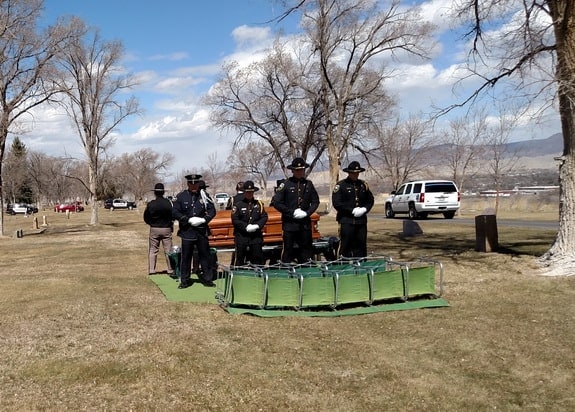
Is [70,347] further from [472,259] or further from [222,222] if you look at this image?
[472,259]

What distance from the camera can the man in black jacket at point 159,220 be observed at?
1041 centimetres

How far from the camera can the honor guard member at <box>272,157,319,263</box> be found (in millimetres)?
8594

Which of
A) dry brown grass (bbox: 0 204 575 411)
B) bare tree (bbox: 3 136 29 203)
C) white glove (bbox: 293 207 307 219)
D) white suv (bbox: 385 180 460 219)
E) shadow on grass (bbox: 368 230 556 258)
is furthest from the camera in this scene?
bare tree (bbox: 3 136 29 203)

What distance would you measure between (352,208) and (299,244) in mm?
1015

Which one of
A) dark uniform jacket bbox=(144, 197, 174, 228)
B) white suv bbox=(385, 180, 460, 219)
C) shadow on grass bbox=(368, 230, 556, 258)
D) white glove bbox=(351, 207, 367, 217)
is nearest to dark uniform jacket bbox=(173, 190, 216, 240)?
dark uniform jacket bbox=(144, 197, 174, 228)

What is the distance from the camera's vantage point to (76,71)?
105ft

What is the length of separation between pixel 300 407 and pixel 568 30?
7.84m

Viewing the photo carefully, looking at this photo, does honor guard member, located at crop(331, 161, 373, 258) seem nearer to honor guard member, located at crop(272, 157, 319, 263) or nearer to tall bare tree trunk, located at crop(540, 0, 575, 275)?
honor guard member, located at crop(272, 157, 319, 263)

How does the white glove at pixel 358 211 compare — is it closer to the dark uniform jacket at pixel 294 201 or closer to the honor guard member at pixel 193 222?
the dark uniform jacket at pixel 294 201

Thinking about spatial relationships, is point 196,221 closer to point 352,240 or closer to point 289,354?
point 352,240

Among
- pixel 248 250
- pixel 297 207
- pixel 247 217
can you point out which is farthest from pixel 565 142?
pixel 248 250

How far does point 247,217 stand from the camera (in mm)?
8633

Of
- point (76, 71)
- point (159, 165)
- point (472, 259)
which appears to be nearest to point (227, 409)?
point (472, 259)

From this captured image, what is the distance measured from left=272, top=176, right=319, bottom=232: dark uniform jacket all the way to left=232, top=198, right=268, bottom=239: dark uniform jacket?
13.3 inches
